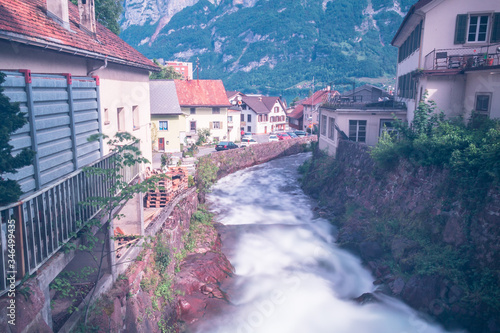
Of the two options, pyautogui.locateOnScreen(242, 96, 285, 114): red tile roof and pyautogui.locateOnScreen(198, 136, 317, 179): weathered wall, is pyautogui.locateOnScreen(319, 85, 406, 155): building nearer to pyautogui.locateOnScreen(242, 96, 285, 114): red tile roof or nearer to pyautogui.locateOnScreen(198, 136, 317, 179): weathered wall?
pyautogui.locateOnScreen(198, 136, 317, 179): weathered wall

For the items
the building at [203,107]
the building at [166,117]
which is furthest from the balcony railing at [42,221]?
the building at [203,107]

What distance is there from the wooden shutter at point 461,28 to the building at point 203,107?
3469 centimetres

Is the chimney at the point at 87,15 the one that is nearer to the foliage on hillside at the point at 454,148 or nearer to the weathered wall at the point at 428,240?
the foliage on hillside at the point at 454,148

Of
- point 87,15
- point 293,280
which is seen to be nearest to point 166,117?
point 293,280

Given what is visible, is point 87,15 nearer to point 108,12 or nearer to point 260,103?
point 108,12

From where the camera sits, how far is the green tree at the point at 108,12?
3256 cm

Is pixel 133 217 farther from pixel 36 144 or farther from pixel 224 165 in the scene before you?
pixel 224 165

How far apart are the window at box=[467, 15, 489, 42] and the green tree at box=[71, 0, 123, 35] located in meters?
28.8

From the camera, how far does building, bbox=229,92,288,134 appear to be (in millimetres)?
68062

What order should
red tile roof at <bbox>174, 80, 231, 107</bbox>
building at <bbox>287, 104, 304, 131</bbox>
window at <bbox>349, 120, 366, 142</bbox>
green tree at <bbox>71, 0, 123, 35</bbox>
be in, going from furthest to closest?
building at <bbox>287, 104, 304, 131</bbox> → red tile roof at <bbox>174, 80, 231, 107</bbox> → green tree at <bbox>71, 0, 123, 35</bbox> → window at <bbox>349, 120, 366, 142</bbox>

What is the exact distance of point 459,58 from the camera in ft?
63.6

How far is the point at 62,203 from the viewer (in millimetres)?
6883

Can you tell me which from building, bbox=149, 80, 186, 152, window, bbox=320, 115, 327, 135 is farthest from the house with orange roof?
building, bbox=149, 80, 186, 152

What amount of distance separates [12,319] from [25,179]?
2.41 m
